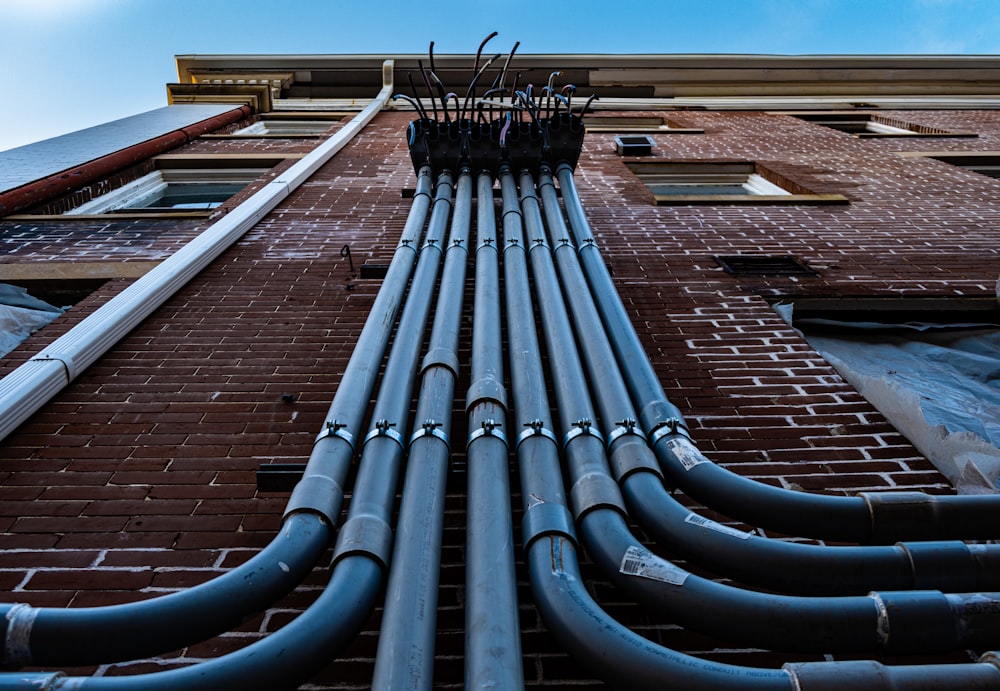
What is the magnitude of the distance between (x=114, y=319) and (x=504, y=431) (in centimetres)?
263

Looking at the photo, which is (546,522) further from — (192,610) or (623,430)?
(192,610)

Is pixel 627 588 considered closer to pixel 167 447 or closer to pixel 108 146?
pixel 167 447

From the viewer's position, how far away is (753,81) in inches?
496

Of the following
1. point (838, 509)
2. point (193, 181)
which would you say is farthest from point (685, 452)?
point (193, 181)

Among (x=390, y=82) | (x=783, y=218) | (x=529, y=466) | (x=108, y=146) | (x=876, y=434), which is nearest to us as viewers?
(x=529, y=466)

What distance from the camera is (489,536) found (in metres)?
1.88

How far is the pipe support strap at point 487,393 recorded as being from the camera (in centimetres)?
244

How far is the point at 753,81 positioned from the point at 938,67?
4090 millimetres

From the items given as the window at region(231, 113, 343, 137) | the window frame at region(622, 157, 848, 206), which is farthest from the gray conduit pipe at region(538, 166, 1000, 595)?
the window at region(231, 113, 343, 137)

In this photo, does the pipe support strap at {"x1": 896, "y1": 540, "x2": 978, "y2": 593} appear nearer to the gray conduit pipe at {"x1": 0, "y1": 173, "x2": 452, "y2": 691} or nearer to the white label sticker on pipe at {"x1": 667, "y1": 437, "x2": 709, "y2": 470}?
the white label sticker on pipe at {"x1": 667, "y1": 437, "x2": 709, "y2": 470}

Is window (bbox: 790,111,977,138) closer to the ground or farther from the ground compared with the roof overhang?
closer to the ground

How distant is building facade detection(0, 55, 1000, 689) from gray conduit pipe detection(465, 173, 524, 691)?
1cm

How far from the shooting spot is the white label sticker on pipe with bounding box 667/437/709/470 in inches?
86.2

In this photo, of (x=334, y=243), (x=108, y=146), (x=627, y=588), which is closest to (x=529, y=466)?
(x=627, y=588)
